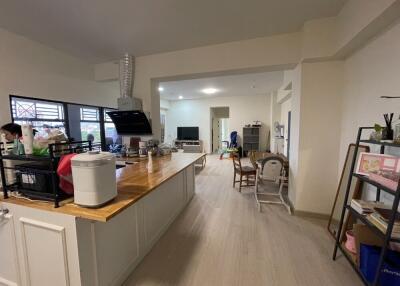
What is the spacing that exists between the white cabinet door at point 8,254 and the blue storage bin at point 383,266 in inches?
115

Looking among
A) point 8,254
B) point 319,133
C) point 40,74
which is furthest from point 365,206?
point 40,74

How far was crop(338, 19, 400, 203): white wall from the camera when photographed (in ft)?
5.67

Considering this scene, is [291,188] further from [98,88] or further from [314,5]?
[98,88]

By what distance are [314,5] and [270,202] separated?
2973mm

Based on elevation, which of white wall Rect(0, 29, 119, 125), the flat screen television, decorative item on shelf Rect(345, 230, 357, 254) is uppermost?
white wall Rect(0, 29, 119, 125)

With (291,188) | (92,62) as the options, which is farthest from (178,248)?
(92,62)

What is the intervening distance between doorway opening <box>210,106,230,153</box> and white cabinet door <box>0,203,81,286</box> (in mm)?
8546

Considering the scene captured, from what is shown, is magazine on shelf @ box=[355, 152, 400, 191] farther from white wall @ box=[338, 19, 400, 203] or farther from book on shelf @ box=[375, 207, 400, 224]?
white wall @ box=[338, 19, 400, 203]

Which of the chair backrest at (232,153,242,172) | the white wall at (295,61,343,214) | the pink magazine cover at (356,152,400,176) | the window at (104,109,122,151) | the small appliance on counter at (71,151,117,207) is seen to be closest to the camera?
the small appliance on counter at (71,151,117,207)

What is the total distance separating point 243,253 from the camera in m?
2.08

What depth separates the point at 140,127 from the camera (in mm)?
3750

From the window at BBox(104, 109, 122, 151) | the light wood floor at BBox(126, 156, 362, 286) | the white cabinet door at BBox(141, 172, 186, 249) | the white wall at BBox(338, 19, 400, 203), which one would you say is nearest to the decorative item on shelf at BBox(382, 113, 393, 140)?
the white wall at BBox(338, 19, 400, 203)

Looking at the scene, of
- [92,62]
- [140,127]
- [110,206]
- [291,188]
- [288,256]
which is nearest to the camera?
[110,206]

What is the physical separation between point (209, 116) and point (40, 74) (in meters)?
7.06
